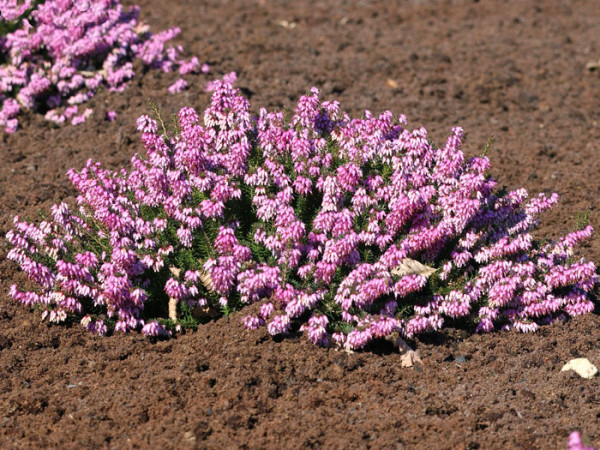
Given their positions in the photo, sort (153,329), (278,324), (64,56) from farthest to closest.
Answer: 1. (64,56)
2. (153,329)
3. (278,324)

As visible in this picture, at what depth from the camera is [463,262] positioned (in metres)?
6.18

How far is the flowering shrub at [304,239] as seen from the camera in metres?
5.91

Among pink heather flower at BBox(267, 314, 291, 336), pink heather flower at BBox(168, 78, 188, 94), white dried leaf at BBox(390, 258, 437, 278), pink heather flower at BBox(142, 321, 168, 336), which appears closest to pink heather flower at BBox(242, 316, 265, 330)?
pink heather flower at BBox(267, 314, 291, 336)

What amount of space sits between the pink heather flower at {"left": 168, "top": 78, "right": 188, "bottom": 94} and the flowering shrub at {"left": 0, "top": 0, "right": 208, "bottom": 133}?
0.04 feet

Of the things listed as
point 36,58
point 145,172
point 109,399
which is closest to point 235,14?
point 36,58

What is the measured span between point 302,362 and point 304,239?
0.90 meters

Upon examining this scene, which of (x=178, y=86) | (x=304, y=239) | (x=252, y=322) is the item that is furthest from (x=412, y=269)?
(x=178, y=86)

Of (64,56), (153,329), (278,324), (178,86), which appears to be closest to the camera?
(278,324)

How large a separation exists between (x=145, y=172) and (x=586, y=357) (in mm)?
3633

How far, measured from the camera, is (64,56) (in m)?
10.3

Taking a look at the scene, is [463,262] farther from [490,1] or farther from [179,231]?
[490,1]

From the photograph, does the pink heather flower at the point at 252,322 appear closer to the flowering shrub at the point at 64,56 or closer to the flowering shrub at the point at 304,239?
the flowering shrub at the point at 304,239

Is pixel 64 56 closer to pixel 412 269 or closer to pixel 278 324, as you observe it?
pixel 278 324

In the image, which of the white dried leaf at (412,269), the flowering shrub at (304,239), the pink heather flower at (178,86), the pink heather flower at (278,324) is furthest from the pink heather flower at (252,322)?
the pink heather flower at (178,86)
